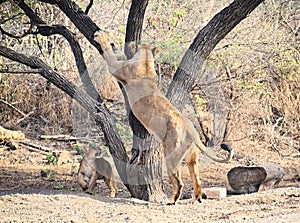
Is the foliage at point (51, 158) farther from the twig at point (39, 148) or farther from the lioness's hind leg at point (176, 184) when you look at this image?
the lioness's hind leg at point (176, 184)

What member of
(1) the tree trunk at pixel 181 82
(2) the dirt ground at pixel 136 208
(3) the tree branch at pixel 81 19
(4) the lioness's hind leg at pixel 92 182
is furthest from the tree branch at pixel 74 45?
(2) the dirt ground at pixel 136 208

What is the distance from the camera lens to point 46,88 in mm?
13836

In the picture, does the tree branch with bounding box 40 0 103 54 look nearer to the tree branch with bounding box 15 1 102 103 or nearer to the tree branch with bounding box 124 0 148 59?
the tree branch with bounding box 15 1 102 103

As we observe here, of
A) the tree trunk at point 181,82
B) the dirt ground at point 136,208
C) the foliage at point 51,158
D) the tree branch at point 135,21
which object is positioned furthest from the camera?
the foliage at point 51,158

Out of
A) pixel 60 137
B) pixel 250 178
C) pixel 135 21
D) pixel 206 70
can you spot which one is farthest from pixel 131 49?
pixel 60 137

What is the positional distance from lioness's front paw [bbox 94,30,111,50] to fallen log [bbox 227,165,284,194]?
3024mm

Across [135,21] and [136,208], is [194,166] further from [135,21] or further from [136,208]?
[135,21]

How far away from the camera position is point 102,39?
24.5 feet

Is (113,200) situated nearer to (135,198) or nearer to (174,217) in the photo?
(135,198)

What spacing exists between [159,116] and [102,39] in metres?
1.25

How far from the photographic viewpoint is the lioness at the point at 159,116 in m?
7.02

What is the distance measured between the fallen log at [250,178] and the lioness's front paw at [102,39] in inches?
119

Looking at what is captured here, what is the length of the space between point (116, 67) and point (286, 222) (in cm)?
267

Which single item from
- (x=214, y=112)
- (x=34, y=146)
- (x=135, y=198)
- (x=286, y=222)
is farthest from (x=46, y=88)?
(x=286, y=222)
